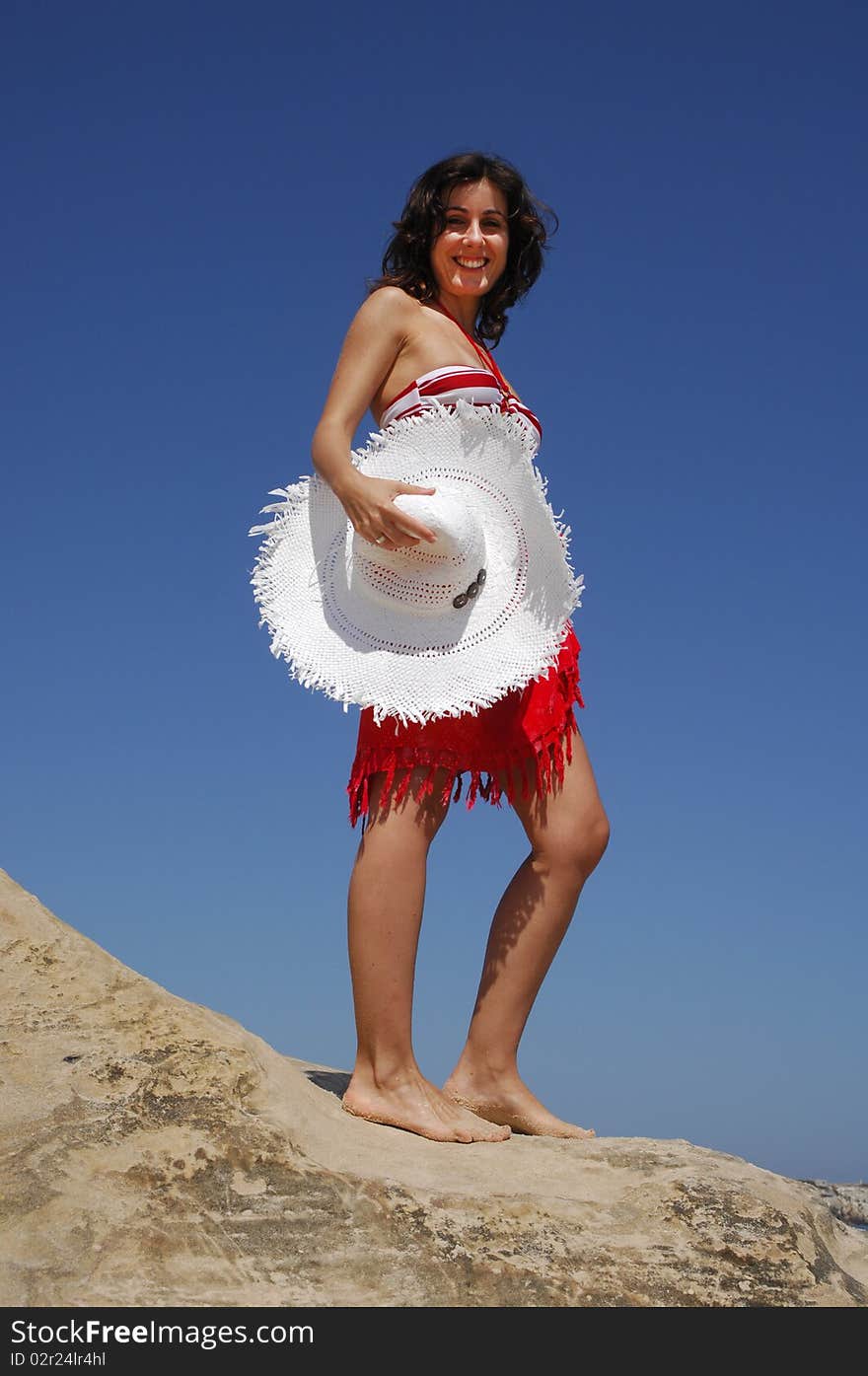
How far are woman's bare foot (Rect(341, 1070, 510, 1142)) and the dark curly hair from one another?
2176 millimetres

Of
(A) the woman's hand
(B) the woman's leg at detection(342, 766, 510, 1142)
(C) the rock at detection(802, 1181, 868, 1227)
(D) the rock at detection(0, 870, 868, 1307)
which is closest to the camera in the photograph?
(D) the rock at detection(0, 870, 868, 1307)

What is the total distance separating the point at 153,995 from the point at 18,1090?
488mm

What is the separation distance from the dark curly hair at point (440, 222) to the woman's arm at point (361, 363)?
0.16 metres

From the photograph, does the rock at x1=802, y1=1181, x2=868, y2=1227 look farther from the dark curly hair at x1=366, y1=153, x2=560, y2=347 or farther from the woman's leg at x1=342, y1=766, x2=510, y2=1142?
the dark curly hair at x1=366, y1=153, x2=560, y2=347

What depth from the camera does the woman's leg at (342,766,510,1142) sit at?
3244 millimetres

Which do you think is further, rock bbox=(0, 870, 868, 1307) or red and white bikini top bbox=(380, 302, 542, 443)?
red and white bikini top bbox=(380, 302, 542, 443)

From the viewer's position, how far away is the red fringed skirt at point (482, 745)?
3.30 metres

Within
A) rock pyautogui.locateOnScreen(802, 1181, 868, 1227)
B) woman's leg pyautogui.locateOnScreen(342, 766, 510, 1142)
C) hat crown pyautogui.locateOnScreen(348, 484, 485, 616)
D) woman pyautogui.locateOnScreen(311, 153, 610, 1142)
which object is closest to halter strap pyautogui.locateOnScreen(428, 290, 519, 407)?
woman pyautogui.locateOnScreen(311, 153, 610, 1142)

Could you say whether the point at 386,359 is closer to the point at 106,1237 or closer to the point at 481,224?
the point at 481,224

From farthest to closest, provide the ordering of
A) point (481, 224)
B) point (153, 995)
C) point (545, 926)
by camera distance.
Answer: point (481, 224) < point (545, 926) < point (153, 995)

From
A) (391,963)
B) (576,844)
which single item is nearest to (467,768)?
(576,844)

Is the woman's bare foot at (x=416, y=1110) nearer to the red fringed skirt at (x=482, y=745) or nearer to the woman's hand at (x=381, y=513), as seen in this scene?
the red fringed skirt at (x=482, y=745)
